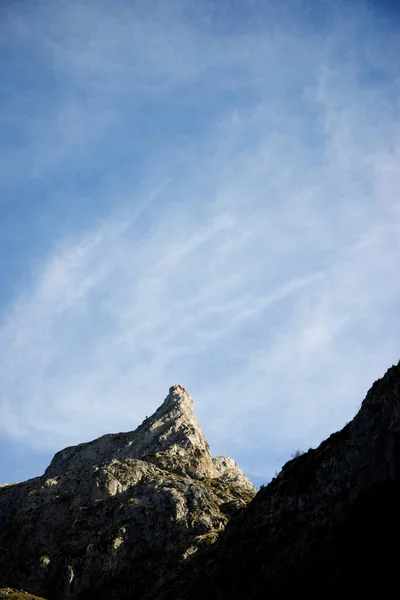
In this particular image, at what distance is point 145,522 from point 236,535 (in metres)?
29.3

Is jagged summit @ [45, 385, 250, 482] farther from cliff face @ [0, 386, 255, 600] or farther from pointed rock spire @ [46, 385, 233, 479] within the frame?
cliff face @ [0, 386, 255, 600]

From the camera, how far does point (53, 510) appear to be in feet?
374

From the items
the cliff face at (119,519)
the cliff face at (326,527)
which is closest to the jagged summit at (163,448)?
the cliff face at (119,519)

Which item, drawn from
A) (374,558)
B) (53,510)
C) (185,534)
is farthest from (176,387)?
(374,558)

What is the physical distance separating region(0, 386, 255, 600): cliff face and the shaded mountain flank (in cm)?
24

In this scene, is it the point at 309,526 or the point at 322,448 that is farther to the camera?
the point at 322,448

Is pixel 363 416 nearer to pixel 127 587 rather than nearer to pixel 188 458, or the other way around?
pixel 127 587

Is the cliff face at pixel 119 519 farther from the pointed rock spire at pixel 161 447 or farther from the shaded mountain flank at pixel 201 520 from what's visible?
the pointed rock spire at pixel 161 447

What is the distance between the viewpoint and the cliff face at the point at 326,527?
5378 cm

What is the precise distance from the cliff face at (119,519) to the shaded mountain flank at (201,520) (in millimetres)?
240

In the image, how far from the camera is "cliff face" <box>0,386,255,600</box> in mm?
91438

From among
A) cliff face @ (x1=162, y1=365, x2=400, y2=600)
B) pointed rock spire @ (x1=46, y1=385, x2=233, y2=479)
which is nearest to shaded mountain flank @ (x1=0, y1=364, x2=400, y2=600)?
cliff face @ (x1=162, y1=365, x2=400, y2=600)

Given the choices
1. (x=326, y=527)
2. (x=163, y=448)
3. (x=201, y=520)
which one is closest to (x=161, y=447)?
(x=163, y=448)

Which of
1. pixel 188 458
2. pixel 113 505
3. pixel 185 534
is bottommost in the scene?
pixel 185 534
